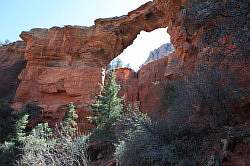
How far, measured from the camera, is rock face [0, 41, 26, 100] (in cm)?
3553

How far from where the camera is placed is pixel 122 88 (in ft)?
106

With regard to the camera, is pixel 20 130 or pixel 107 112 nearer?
pixel 107 112

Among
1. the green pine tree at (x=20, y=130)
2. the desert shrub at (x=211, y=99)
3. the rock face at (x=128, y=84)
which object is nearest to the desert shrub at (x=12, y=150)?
the green pine tree at (x=20, y=130)

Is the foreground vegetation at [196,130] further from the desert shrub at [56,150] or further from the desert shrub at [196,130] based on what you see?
the desert shrub at [56,150]

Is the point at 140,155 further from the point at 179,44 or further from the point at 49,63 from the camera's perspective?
the point at 49,63

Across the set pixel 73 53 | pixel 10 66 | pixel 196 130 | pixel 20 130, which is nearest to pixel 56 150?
pixel 196 130

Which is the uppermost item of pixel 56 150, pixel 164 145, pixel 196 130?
pixel 196 130

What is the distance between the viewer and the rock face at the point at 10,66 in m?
35.5

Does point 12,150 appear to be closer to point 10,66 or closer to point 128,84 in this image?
point 128,84

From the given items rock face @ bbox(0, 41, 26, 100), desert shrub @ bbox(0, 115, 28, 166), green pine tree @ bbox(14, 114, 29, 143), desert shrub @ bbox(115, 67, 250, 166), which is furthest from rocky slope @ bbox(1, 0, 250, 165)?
desert shrub @ bbox(115, 67, 250, 166)

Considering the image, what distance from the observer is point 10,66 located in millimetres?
36750

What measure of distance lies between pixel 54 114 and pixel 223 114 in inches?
821

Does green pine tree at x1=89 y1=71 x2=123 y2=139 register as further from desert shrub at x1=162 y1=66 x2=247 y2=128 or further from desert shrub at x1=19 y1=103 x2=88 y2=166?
desert shrub at x1=162 y1=66 x2=247 y2=128

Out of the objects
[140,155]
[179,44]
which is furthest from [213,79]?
[179,44]
